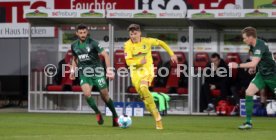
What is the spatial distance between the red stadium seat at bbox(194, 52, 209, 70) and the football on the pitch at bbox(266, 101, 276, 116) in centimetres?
291

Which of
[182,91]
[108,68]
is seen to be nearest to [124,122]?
[108,68]

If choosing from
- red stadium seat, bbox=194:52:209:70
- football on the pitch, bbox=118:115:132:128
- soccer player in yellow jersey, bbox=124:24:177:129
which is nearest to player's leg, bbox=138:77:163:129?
soccer player in yellow jersey, bbox=124:24:177:129

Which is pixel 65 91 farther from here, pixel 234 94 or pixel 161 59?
pixel 234 94

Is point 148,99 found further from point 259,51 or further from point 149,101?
point 259,51

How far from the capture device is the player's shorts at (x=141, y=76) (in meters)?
17.3

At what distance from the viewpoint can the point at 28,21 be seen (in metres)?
26.4

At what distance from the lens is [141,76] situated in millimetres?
17359

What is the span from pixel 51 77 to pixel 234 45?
5988 mm

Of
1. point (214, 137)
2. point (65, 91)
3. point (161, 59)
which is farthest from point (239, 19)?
point (214, 137)

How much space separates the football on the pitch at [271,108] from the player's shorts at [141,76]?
7.00 m

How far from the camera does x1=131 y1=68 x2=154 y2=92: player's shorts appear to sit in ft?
56.7

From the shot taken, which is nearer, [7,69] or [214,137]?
[214,137]

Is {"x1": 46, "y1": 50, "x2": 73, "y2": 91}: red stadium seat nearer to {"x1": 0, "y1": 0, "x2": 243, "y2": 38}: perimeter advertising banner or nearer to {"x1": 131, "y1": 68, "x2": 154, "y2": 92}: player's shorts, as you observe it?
{"x1": 0, "y1": 0, "x2": 243, "y2": 38}: perimeter advertising banner

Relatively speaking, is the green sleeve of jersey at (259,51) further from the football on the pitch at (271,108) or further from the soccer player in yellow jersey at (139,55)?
the football on the pitch at (271,108)
